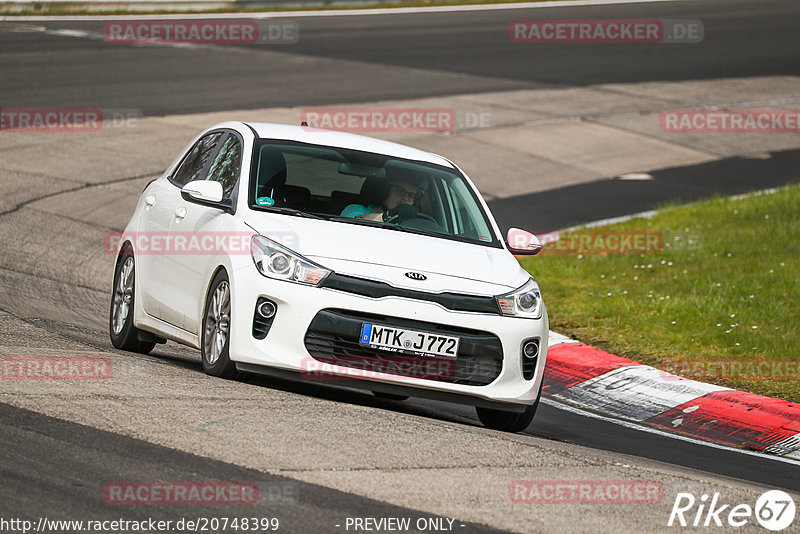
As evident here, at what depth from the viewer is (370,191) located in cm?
863

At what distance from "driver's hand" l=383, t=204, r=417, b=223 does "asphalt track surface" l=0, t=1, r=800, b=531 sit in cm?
119

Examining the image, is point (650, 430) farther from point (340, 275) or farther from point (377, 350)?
point (340, 275)

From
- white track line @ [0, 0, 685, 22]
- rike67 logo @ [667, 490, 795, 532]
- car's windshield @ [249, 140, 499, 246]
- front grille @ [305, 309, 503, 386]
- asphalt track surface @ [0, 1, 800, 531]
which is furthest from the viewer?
white track line @ [0, 0, 685, 22]

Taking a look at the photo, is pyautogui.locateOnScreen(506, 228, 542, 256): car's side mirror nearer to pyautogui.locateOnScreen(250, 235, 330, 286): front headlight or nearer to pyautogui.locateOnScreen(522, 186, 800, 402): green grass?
pyautogui.locateOnScreen(250, 235, 330, 286): front headlight

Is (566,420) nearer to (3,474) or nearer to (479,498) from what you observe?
(479,498)

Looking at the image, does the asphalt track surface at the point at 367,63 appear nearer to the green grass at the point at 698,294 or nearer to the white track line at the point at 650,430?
the green grass at the point at 698,294

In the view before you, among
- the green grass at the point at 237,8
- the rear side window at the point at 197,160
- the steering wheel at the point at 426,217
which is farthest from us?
the green grass at the point at 237,8

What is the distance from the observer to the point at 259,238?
7.57m

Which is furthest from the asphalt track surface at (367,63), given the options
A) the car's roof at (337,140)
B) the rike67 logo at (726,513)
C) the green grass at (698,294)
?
the rike67 logo at (726,513)

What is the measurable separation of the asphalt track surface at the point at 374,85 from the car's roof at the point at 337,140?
1.64 meters

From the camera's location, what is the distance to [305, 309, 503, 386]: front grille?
723 cm

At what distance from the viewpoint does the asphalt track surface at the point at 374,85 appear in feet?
18.2

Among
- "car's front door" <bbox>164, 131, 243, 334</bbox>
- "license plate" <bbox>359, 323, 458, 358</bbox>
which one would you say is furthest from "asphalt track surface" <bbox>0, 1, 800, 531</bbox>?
"license plate" <bbox>359, 323, 458, 358</bbox>

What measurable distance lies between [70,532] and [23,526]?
18cm
